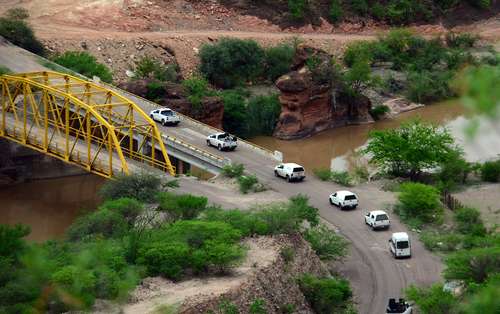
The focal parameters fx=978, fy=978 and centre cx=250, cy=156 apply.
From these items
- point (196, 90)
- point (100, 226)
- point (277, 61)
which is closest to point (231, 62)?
point (277, 61)

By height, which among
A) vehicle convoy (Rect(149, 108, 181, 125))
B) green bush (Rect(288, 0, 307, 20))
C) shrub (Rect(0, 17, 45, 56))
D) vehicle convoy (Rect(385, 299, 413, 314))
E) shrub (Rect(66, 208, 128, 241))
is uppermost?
shrub (Rect(0, 17, 45, 56))

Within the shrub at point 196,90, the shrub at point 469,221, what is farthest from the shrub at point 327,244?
the shrub at point 196,90

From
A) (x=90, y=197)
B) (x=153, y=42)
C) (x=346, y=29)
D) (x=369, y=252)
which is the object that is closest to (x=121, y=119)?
(x=90, y=197)

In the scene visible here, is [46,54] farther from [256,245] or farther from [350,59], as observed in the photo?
[256,245]

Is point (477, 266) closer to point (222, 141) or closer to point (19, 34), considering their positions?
point (222, 141)

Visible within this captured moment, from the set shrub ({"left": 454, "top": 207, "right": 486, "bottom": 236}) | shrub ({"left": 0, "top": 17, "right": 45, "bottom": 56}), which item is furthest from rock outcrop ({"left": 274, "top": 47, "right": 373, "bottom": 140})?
shrub ({"left": 454, "top": 207, "right": 486, "bottom": 236})

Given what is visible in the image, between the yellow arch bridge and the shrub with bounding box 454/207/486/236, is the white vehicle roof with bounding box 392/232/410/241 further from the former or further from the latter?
the yellow arch bridge
